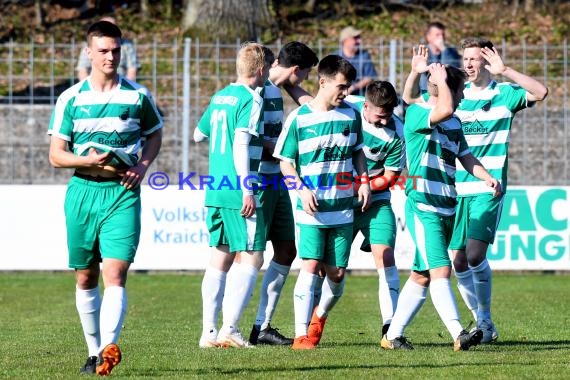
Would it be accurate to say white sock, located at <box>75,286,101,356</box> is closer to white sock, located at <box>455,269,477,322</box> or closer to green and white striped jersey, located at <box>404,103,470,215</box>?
green and white striped jersey, located at <box>404,103,470,215</box>

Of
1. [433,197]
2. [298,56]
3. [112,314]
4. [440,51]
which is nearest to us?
[112,314]

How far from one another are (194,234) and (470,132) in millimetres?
6886

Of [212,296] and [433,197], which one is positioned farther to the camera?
[212,296]

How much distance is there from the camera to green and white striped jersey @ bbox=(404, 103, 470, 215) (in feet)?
29.3

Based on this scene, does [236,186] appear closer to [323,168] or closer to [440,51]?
[323,168]

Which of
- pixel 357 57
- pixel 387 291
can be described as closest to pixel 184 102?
pixel 357 57

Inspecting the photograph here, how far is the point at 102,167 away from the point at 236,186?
1.67 m

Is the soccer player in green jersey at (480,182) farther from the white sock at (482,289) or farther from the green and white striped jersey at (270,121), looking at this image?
the green and white striped jersey at (270,121)

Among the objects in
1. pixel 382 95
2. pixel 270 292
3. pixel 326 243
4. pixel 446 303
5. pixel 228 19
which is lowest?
pixel 270 292

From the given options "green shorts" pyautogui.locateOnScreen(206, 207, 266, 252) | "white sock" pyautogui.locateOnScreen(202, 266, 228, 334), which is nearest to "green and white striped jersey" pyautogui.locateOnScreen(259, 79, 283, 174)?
"green shorts" pyautogui.locateOnScreen(206, 207, 266, 252)

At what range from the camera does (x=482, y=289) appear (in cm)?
1008

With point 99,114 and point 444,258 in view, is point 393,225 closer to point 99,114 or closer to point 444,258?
point 444,258

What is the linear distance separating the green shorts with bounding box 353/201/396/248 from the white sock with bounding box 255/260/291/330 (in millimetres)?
680

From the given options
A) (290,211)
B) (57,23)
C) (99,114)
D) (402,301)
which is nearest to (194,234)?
(290,211)
